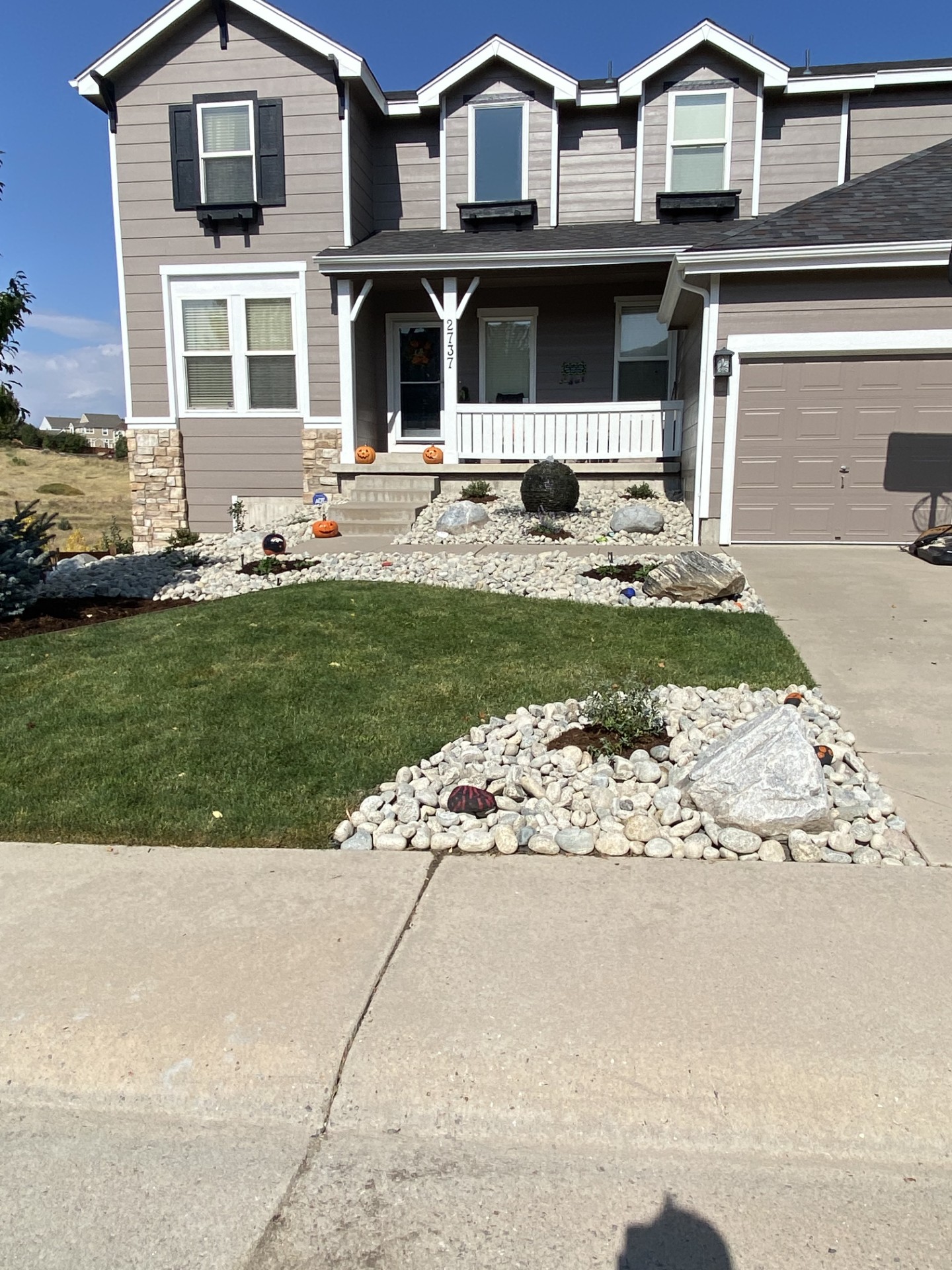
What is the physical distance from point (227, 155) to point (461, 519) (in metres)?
7.63

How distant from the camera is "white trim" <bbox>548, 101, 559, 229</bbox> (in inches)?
575

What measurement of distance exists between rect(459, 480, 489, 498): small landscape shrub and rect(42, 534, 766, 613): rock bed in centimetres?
325

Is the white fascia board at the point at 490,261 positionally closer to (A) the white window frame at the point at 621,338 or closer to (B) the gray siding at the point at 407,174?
(A) the white window frame at the point at 621,338

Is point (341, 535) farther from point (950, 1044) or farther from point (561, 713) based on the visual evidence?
point (950, 1044)

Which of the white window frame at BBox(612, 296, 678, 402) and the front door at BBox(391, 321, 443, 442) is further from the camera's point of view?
the front door at BBox(391, 321, 443, 442)

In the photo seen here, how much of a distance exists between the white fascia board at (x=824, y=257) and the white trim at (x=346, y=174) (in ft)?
20.4

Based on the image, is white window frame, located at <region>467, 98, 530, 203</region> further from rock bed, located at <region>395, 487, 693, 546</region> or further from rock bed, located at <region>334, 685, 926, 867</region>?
rock bed, located at <region>334, 685, 926, 867</region>

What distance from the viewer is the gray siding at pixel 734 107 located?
557 inches

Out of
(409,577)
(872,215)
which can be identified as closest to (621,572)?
(409,577)

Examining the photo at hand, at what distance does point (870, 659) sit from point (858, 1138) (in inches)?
175

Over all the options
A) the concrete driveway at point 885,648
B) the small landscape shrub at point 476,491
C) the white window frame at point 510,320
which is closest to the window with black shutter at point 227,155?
the white window frame at point 510,320

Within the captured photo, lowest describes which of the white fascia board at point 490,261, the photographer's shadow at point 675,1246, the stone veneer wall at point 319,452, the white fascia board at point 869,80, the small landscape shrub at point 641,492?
the photographer's shadow at point 675,1246

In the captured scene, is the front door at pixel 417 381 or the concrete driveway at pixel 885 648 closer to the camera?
the concrete driveway at pixel 885 648

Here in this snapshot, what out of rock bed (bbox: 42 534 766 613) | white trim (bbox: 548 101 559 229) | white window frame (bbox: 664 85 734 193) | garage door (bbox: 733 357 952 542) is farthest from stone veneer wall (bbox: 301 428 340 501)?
white window frame (bbox: 664 85 734 193)
